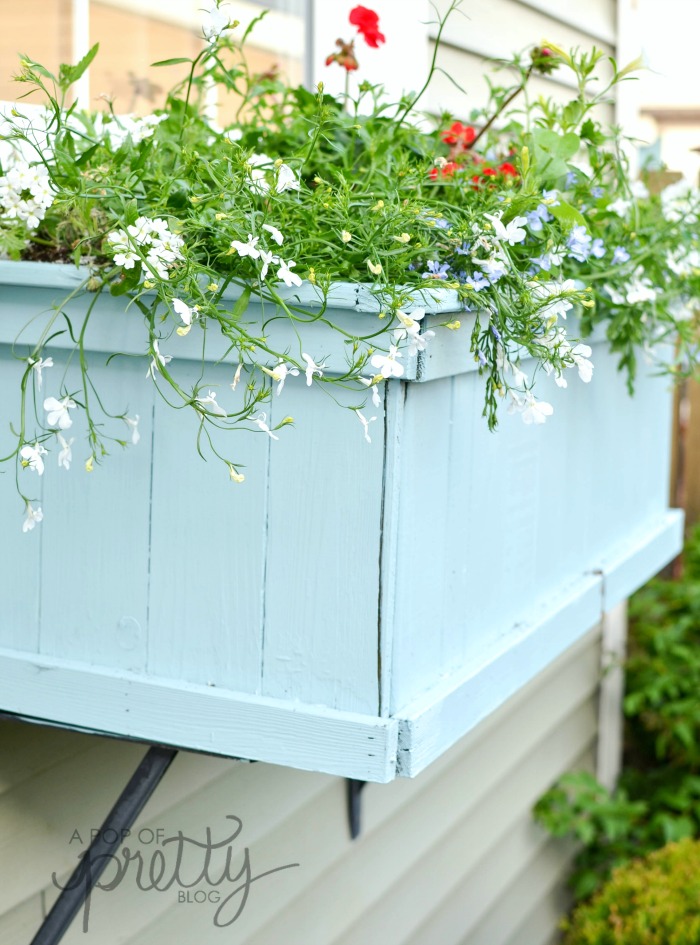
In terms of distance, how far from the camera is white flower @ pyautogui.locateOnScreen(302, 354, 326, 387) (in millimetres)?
793

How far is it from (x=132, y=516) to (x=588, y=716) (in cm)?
201

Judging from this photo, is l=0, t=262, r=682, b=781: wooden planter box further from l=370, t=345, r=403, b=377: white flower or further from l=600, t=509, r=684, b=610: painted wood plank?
l=600, t=509, r=684, b=610: painted wood plank

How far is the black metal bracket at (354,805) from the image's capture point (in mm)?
1620

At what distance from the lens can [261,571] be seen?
2.92 feet

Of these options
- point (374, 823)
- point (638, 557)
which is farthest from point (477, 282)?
point (374, 823)

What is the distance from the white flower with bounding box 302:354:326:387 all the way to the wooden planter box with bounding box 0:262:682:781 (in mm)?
26

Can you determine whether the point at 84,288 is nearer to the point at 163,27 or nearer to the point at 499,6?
the point at 163,27

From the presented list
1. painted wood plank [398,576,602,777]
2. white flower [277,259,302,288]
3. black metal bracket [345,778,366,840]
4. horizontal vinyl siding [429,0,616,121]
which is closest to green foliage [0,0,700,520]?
white flower [277,259,302,288]

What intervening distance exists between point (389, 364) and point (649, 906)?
1.80m

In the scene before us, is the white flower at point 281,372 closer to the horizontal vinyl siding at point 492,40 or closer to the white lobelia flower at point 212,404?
the white lobelia flower at point 212,404

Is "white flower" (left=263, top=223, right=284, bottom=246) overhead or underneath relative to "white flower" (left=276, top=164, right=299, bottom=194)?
underneath

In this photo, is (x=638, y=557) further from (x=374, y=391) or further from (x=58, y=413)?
(x=58, y=413)

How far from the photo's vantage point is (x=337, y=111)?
1.17 meters

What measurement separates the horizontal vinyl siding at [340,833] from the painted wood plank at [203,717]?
0.18 meters
